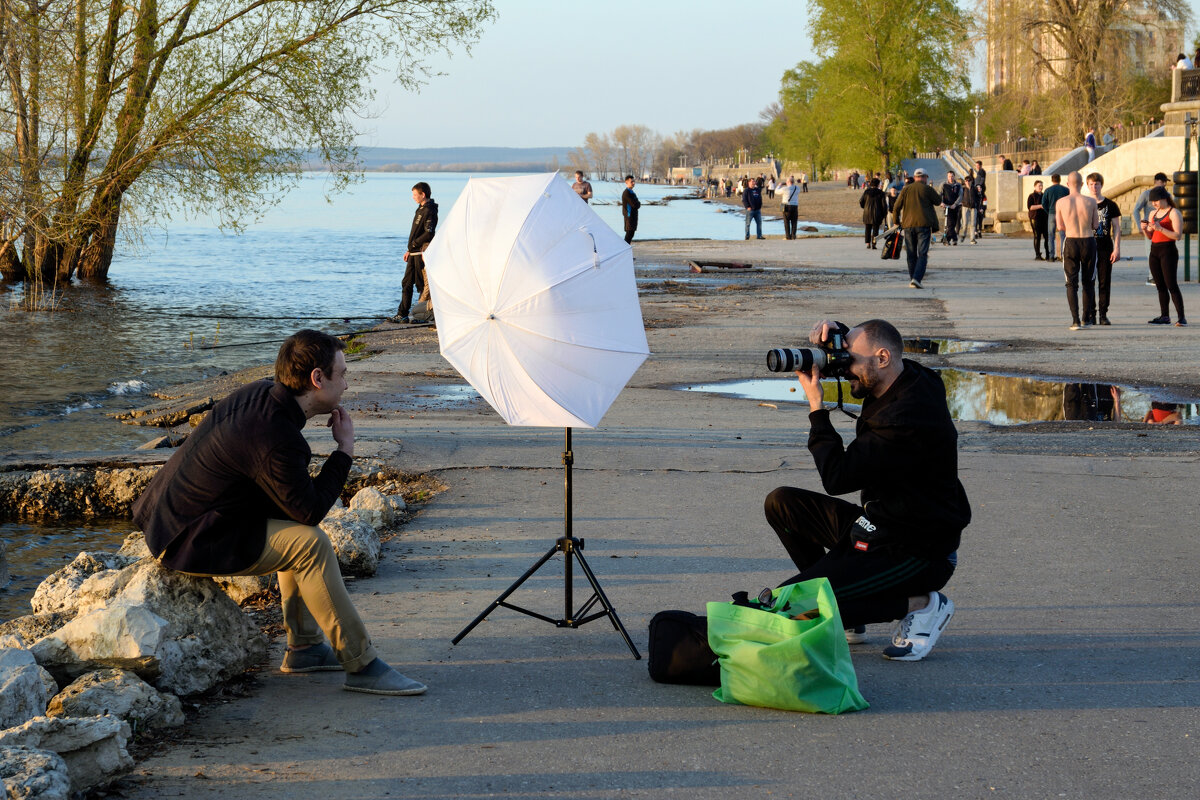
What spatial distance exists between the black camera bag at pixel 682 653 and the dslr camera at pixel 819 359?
1057 millimetres

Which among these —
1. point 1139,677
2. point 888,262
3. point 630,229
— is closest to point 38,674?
point 1139,677

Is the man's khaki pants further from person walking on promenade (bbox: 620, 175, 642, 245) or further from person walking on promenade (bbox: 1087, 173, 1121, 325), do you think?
person walking on promenade (bbox: 620, 175, 642, 245)

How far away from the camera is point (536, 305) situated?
15.8 ft

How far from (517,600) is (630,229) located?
2631 centimetres

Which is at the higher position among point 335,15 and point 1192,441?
point 335,15

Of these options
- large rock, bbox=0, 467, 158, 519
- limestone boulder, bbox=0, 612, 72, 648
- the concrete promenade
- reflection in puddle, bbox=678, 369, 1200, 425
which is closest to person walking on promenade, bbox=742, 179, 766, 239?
reflection in puddle, bbox=678, 369, 1200, 425

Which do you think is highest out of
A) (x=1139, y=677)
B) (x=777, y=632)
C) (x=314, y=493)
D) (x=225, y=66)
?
(x=225, y=66)

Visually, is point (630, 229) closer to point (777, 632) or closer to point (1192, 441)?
point (1192, 441)

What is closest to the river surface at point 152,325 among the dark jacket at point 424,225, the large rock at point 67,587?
the dark jacket at point 424,225

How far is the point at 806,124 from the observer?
3241 inches

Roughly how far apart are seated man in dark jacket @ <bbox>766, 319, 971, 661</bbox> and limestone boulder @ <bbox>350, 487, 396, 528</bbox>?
116 inches

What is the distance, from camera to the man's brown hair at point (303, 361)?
4.55 m

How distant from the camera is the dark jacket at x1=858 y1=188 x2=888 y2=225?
107 ft

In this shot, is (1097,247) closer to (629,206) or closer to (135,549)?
(135,549)
